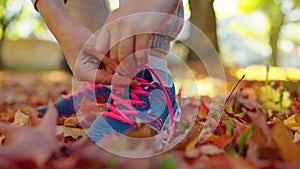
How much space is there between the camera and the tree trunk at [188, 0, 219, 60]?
19.5ft

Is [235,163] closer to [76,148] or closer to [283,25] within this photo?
[76,148]

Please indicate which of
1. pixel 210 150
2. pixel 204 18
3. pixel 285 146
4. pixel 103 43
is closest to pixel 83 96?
pixel 103 43

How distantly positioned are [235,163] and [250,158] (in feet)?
0.40

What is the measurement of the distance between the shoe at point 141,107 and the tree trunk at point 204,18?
4537 mm

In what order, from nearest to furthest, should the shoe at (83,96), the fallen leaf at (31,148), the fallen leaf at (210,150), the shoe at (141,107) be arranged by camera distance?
1. the fallen leaf at (31,148)
2. the fallen leaf at (210,150)
3. the shoe at (141,107)
4. the shoe at (83,96)

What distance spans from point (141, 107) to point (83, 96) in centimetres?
57

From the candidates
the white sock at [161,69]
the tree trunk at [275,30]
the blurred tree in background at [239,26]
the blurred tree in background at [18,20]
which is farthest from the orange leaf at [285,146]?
the tree trunk at [275,30]

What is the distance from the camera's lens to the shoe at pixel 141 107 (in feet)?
4.04

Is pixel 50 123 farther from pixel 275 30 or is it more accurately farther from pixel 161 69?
pixel 275 30

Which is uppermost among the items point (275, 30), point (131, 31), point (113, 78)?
Result: point (275, 30)

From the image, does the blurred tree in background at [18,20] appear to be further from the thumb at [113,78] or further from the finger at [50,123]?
the finger at [50,123]

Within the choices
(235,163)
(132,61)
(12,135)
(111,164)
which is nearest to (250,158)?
(235,163)

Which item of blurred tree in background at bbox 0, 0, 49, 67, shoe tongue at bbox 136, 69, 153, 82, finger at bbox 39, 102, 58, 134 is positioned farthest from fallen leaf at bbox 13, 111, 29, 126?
blurred tree in background at bbox 0, 0, 49, 67

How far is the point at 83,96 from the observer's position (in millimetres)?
1844
